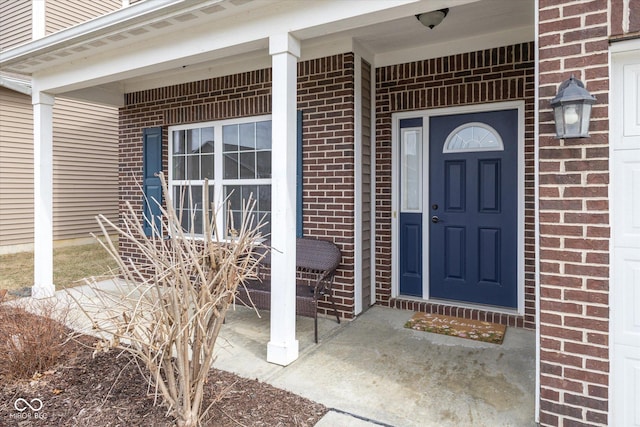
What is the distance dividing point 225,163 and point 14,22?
690cm

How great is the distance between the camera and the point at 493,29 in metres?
3.90

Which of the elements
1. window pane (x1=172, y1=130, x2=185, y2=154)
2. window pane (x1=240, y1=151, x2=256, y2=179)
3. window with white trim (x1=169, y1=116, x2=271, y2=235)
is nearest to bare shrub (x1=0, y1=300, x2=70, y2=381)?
window with white trim (x1=169, y1=116, x2=271, y2=235)

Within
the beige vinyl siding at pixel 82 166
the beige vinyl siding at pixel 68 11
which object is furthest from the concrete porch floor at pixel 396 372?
the beige vinyl siding at pixel 68 11

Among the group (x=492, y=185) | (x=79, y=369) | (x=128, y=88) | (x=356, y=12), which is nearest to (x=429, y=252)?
(x=492, y=185)

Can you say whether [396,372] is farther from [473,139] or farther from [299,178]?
[473,139]

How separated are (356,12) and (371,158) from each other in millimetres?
1943

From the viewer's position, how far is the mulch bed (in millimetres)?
2396

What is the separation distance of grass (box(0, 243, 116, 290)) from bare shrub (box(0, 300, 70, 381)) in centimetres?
226

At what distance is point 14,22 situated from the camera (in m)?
8.52

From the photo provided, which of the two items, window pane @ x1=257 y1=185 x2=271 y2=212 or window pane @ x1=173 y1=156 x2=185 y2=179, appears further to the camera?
window pane @ x1=173 y1=156 x2=185 y2=179

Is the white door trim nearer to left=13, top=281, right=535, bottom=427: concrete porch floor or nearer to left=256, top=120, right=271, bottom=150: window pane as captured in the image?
left=13, top=281, right=535, bottom=427: concrete porch floor

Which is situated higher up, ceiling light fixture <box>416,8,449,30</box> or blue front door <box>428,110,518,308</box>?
ceiling light fixture <box>416,8,449,30</box>

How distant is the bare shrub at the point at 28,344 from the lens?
289 centimetres

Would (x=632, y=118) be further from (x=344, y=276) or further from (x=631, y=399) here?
(x=344, y=276)
